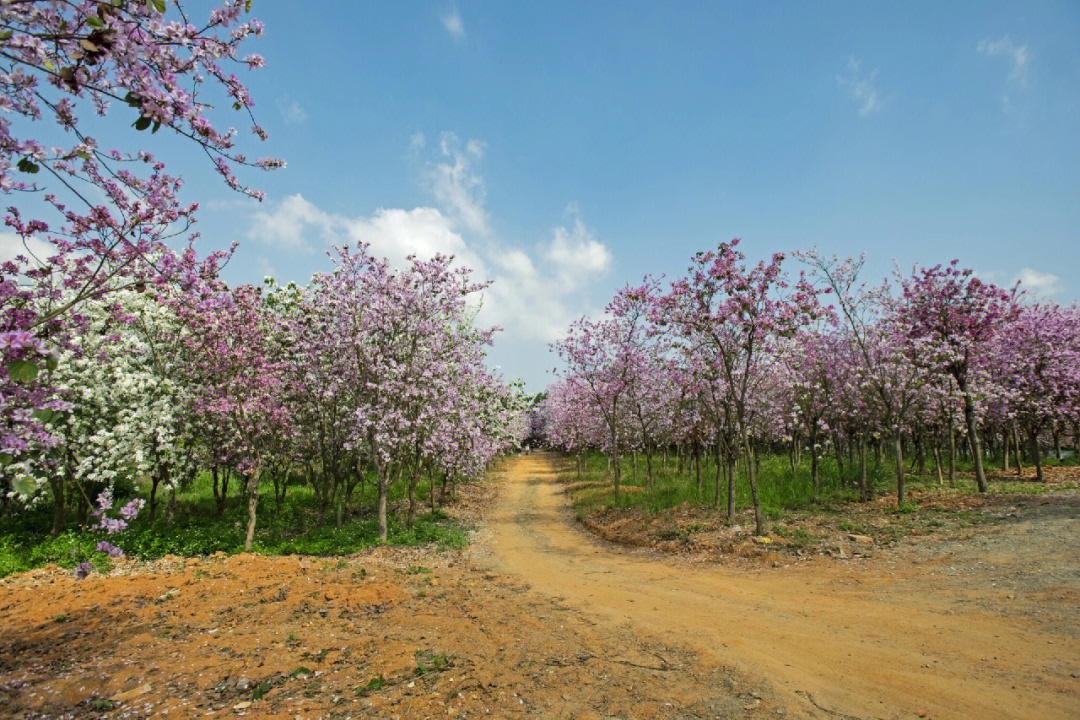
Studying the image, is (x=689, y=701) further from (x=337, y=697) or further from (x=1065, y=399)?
(x=1065, y=399)

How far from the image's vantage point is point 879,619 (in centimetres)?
845

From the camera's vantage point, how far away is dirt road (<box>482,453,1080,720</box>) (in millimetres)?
5984

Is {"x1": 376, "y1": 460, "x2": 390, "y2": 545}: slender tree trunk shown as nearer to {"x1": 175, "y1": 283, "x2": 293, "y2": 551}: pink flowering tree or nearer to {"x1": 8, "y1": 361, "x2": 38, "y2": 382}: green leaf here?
{"x1": 175, "y1": 283, "x2": 293, "y2": 551}: pink flowering tree

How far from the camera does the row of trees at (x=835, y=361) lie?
50.1ft

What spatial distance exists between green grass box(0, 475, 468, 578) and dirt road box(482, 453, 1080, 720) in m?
5.03

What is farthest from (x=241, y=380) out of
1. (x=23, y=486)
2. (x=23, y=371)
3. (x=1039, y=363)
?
(x=1039, y=363)

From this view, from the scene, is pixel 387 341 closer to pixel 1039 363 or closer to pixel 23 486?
pixel 23 486

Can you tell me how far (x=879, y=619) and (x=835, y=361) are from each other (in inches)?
567

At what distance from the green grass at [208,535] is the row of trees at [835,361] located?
9532mm

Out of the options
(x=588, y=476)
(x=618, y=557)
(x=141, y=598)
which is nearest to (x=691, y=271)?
(x=618, y=557)

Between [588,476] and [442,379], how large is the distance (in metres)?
23.1

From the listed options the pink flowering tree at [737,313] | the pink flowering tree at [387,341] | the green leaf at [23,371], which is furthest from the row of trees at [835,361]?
the green leaf at [23,371]

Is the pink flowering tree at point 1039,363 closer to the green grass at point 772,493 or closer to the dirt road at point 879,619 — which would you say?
the green grass at point 772,493

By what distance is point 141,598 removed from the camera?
10961 millimetres
